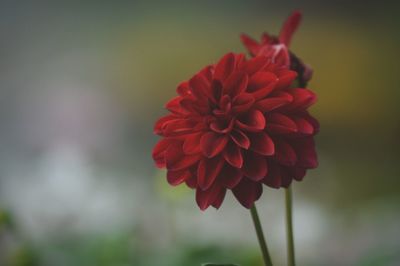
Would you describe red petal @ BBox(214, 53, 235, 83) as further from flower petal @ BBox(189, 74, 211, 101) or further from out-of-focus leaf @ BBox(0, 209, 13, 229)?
out-of-focus leaf @ BBox(0, 209, 13, 229)

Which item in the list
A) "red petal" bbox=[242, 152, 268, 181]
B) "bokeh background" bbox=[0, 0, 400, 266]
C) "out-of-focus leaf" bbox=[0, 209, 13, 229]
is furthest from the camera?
"bokeh background" bbox=[0, 0, 400, 266]

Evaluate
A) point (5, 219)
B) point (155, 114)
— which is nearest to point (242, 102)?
point (5, 219)

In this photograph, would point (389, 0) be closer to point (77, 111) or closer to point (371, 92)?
point (371, 92)

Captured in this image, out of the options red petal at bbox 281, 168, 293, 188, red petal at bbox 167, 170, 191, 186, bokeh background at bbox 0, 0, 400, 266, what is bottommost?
red petal at bbox 281, 168, 293, 188

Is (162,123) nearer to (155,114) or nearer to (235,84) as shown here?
(235,84)

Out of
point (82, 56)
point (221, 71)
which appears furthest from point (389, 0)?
point (221, 71)

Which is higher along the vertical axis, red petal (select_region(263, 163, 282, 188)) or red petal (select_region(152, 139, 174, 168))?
red petal (select_region(152, 139, 174, 168))

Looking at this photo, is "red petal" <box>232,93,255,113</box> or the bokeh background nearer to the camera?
"red petal" <box>232,93,255,113</box>

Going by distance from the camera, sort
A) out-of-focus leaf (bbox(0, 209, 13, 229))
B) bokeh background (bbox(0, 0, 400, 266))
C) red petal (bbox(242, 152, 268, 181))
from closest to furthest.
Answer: red petal (bbox(242, 152, 268, 181))
out-of-focus leaf (bbox(0, 209, 13, 229))
bokeh background (bbox(0, 0, 400, 266))

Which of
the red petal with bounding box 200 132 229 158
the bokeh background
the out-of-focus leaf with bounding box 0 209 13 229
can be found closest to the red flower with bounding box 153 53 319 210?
the red petal with bounding box 200 132 229 158

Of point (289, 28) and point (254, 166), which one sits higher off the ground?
point (289, 28)
